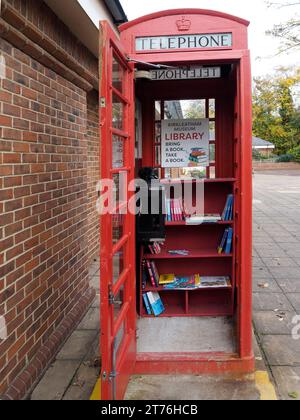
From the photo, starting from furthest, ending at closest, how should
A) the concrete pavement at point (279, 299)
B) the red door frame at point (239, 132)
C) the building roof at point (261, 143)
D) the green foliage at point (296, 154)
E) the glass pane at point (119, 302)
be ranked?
the building roof at point (261, 143) → the green foliage at point (296, 154) → the concrete pavement at point (279, 299) → the red door frame at point (239, 132) → the glass pane at point (119, 302)

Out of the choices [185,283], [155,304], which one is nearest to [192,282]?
[185,283]

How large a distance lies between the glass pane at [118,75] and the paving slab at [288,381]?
2.64m

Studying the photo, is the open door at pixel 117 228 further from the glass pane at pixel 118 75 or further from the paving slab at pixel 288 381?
the paving slab at pixel 288 381

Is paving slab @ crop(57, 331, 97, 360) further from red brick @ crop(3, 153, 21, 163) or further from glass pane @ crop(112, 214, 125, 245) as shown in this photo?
red brick @ crop(3, 153, 21, 163)

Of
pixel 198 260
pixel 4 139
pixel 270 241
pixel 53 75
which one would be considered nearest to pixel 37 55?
pixel 53 75

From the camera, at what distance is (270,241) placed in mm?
9258

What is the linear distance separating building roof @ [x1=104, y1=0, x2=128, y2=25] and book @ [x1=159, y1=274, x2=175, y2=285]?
10.3ft

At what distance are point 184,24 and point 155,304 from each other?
2612 mm

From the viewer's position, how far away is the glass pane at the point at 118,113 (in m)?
3.01

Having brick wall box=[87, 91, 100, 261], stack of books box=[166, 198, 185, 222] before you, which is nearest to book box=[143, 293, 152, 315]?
stack of books box=[166, 198, 185, 222]

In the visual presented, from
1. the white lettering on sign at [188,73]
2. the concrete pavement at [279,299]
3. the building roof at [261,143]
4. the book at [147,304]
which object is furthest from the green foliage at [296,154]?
the book at [147,304]

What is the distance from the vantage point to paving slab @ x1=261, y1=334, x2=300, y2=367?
3914mm

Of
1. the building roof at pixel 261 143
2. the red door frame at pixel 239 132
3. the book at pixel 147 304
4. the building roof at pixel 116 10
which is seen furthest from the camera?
the building roof at pixel 261 143

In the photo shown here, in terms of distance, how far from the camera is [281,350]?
415 centimetres
